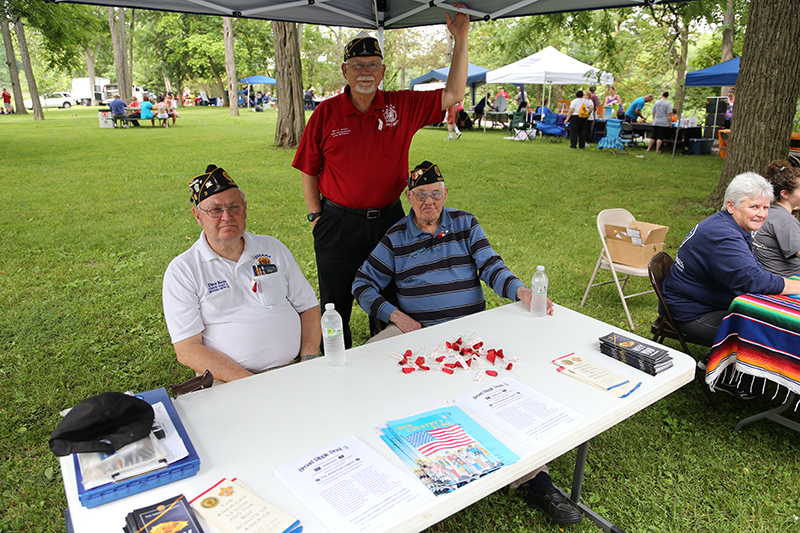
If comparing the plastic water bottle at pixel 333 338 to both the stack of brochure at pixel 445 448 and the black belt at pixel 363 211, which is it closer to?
the stack of brochure at pixel 445 448

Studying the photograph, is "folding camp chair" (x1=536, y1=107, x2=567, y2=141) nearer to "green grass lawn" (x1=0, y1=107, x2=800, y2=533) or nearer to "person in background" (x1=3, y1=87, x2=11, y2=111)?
"green grass lawn" (x1=0, y1=107, x2=800, y2=533)

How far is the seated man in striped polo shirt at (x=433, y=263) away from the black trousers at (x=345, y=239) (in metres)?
0.23

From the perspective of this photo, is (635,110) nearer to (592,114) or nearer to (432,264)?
(592,114)

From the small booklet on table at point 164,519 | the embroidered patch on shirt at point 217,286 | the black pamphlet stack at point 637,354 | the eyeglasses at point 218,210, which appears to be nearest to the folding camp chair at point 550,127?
the black pamphlet stack at point 637,354

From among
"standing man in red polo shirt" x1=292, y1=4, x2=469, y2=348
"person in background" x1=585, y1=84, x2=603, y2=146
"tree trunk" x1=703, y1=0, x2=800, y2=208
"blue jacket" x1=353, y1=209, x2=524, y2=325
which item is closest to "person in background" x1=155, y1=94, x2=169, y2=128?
"person in background" x1=585, y1=84, x2=603, y2=146

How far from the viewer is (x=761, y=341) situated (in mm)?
2676

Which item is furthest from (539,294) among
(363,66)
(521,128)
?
(521,128)

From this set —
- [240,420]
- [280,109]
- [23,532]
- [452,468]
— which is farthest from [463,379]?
[280,109]

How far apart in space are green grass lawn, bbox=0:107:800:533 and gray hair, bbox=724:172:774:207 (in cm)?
125

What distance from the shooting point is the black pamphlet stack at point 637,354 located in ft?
6.81

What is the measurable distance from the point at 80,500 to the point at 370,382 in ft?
3.22

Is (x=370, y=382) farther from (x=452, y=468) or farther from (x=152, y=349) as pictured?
(x=152, y=349)

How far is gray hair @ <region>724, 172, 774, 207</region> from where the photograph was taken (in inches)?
120

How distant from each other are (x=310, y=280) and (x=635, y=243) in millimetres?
2928
